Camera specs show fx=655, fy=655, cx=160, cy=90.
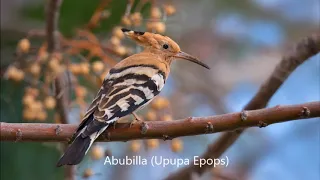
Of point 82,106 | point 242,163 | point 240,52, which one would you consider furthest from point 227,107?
point 82,106

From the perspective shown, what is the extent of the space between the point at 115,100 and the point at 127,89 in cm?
3

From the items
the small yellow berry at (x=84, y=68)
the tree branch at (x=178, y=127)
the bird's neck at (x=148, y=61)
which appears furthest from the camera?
the small yellow berry at (x=84, y=68)

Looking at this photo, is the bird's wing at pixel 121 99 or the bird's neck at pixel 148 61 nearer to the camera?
the bird's wing at pixel 121 99

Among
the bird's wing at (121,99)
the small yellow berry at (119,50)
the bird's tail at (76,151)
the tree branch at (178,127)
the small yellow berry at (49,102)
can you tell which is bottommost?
the bird's tail at (76,151)

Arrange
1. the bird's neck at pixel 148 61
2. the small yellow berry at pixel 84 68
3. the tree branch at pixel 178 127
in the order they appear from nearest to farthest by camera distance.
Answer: the tree branch at pixel 178 127, the bird's neck at pixel 148 61, the small yellow berry at pixel 84 68

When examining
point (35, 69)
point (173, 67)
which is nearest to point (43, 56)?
point (35, 69)

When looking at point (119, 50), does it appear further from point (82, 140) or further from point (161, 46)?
point (82, 140)

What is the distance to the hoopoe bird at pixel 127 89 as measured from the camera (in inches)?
34.1

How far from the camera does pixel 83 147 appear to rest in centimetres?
85

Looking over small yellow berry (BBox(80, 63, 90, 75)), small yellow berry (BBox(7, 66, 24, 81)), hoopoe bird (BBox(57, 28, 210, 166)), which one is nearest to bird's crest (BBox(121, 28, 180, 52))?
hoopoe bird (BBox(57, 28, 210, 166))

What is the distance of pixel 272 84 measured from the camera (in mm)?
1171

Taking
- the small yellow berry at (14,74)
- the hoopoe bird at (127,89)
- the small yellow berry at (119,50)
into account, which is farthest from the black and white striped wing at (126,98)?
the small yellow berry at (14,74)

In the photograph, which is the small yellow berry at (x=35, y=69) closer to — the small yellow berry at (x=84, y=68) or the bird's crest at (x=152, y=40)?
the small yellow berry at (x=84, y=68)

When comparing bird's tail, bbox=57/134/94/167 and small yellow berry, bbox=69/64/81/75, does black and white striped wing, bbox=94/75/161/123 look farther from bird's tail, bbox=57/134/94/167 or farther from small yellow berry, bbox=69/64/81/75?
small yellow berry, bbox=69/64/81/75
